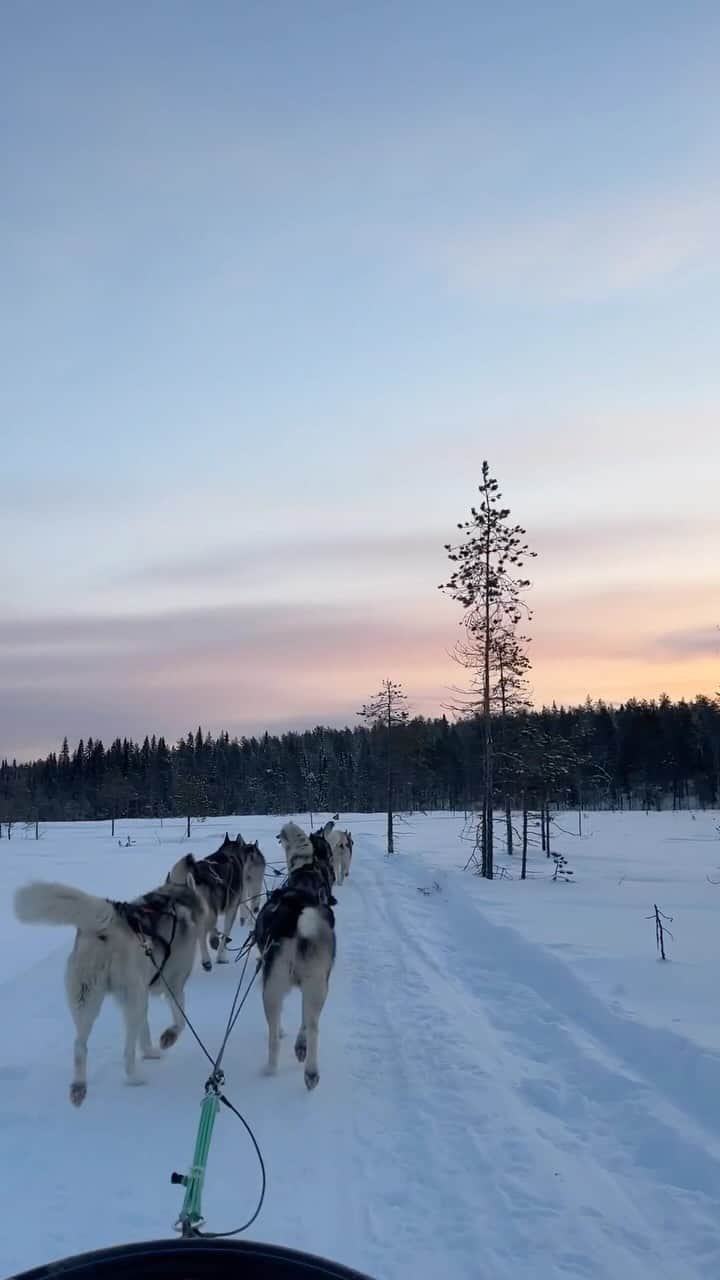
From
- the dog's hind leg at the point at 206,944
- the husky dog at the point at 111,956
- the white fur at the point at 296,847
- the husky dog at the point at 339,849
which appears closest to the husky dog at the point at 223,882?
the dog's hind leg at the point at 206,944

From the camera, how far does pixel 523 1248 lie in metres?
3.73

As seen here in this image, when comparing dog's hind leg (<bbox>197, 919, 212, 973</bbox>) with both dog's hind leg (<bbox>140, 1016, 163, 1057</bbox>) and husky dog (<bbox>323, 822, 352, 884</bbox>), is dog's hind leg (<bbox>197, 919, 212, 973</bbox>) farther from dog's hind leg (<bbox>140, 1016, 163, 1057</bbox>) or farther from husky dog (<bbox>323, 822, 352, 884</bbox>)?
husky dog (<bbox>323, 822, 352, 884</bbox>)

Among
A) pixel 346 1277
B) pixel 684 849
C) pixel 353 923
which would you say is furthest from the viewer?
pixel 684 849

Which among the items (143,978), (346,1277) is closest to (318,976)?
(143,978)

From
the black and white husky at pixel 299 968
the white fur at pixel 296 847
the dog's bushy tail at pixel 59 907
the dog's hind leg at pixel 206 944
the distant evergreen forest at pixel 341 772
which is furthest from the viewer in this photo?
the distant evergreen forest at pixel 341 772

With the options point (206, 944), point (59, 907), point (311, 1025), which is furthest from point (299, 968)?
point (206, 944)

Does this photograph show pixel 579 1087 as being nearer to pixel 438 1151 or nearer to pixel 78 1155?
pixel 438 1151

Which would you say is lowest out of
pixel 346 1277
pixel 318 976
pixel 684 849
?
pixel 684 849

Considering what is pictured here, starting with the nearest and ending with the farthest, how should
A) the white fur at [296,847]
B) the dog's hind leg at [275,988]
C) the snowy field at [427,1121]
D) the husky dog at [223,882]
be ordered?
the snowy field at [427,1121]
the dog's hind leg at [275,988]
the husky dog at [223,882]
the white fur at [296,847]

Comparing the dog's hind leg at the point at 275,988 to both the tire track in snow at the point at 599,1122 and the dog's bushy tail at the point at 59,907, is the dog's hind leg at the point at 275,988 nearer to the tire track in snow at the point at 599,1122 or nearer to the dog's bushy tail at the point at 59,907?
the dog's bushy tail at the point at 59,907

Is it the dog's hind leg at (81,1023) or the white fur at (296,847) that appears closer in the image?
the dog's hind leg at (81,1023)

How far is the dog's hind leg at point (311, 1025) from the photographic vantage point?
5.84 m

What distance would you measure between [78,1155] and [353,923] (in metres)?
8.96

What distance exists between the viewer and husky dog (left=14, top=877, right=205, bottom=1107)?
5465 millimetres
